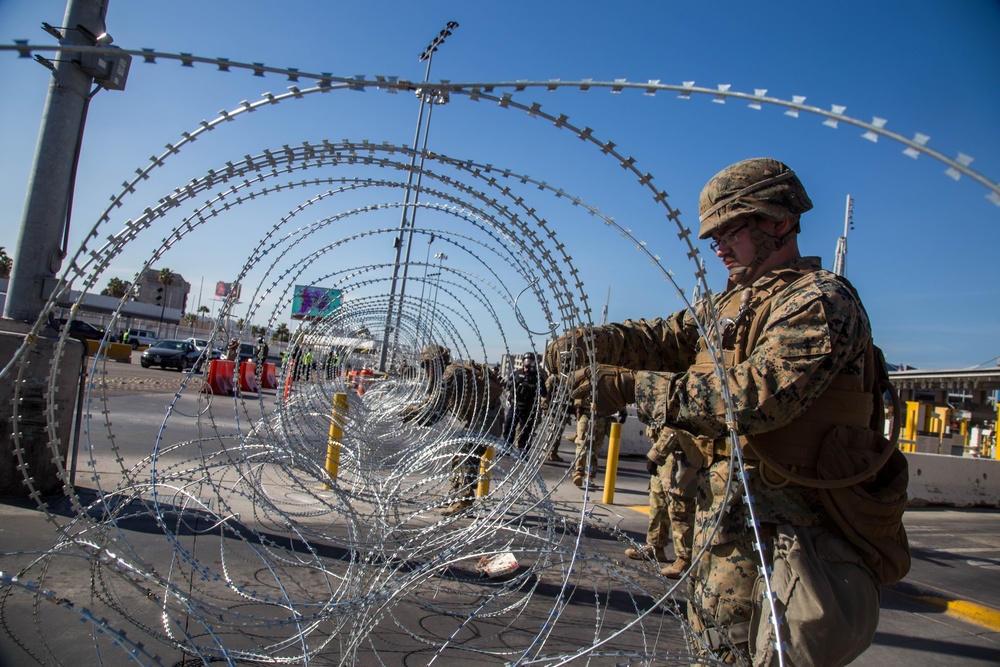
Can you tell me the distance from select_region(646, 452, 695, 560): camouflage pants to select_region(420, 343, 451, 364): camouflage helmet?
13.5 feet

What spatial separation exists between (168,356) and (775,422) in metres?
28.4

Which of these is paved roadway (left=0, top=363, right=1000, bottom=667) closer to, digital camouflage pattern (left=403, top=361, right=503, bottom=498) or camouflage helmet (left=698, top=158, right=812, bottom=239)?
digital camouflage pattern (left=403, top=361, right=503, bottom=498)

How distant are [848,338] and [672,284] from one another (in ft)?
1.87

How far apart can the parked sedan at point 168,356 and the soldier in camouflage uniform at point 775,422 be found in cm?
2719

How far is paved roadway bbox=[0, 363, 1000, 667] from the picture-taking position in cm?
398

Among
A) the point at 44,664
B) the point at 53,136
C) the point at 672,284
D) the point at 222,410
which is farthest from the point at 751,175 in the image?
the point at 222,410

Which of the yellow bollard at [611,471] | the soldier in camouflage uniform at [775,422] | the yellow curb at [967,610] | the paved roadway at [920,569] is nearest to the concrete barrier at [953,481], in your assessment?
the paved roadway at [920,569]

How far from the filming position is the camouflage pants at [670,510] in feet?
15.8

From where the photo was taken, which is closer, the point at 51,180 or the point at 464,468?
the point at 51,180

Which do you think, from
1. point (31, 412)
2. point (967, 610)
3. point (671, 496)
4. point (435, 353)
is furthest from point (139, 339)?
point (967, 610)

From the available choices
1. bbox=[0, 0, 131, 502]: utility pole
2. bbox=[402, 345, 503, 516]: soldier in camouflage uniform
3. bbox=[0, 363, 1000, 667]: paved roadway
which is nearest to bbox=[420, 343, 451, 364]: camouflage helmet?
bbox=[402, 345, 503, 516]: soldier in camouflage uniform

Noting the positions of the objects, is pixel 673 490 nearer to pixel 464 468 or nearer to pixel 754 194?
pixel 464 468

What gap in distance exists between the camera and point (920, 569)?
21.1ft

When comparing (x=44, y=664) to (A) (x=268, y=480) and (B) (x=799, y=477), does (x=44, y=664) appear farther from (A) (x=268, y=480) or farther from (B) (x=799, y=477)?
(A) (x=268, y=480)
